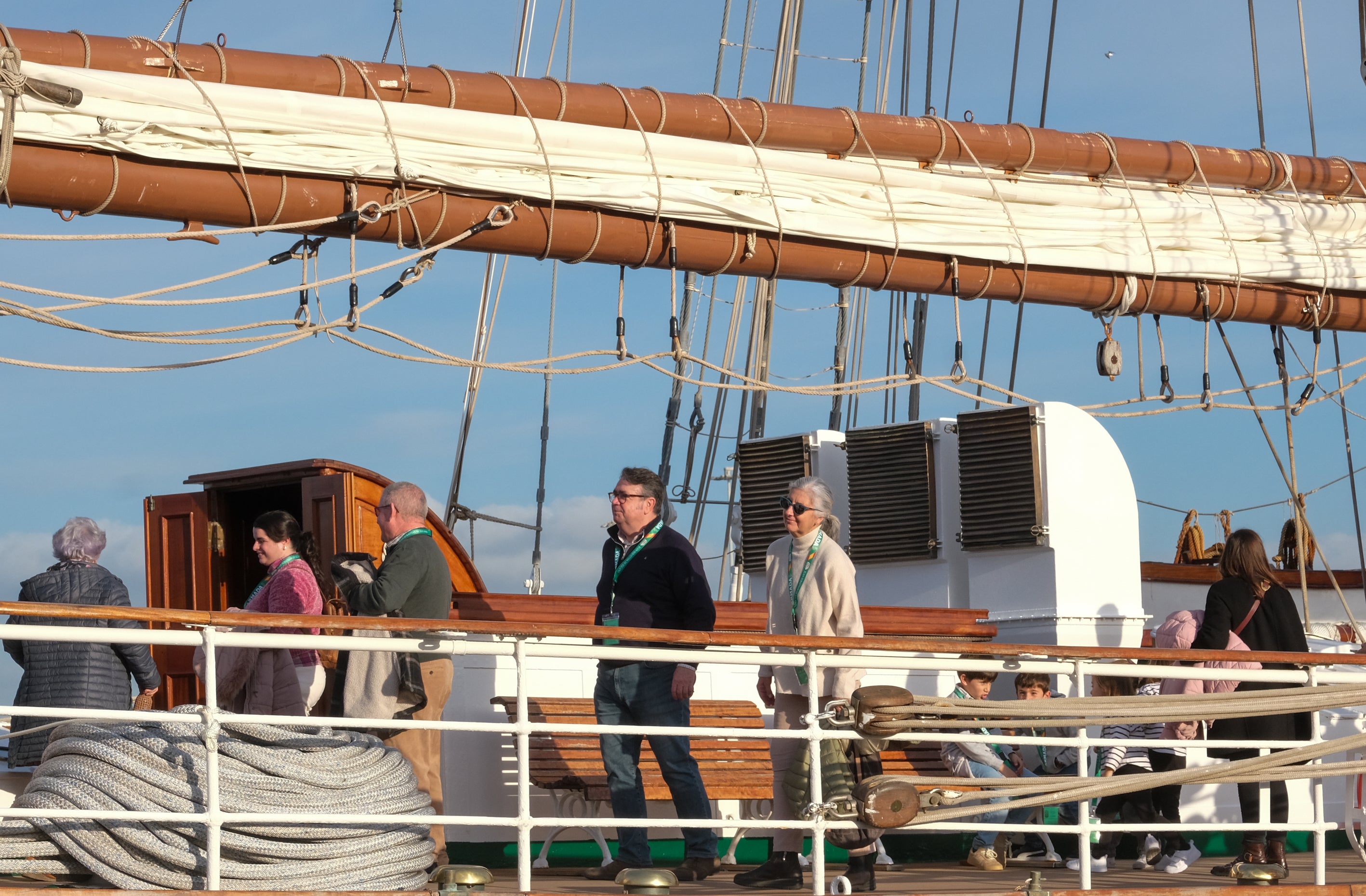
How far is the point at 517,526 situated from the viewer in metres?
10.7

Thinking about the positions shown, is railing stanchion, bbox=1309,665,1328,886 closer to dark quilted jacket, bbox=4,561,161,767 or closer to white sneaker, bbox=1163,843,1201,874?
white sneaker, bbox=1163,843,1201,874

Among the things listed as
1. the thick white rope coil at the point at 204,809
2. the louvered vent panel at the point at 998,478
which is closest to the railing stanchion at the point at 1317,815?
the louvered vent panel at the point at 998,478

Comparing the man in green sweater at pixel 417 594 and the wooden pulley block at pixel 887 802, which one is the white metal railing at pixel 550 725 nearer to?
the wooden pulley block at pixel 887 802

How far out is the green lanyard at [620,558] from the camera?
580 centimetres

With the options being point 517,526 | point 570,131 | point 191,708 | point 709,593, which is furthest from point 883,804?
point 517,526

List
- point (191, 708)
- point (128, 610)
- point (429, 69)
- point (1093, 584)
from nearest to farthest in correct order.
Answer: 1. point (128, 610)
2. point (191, 708)
3. point (429, 69)
4. point (1093, 584)

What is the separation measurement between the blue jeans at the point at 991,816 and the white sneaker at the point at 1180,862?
58 cm

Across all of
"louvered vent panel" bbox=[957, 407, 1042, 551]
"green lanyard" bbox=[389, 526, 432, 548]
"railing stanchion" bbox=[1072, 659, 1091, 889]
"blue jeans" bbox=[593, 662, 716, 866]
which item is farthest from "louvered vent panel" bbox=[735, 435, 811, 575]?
"railing stanchion" bbox=[1072, 659, 1091, 889]

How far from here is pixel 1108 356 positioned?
7789 millimetres

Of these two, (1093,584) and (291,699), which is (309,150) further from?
(1093,584)

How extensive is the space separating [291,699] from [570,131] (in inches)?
93.4

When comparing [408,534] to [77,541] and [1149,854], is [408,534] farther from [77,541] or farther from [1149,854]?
[1149,854]

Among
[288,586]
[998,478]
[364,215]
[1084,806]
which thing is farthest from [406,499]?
[998,478]

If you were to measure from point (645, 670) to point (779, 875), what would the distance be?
0.83 metres
